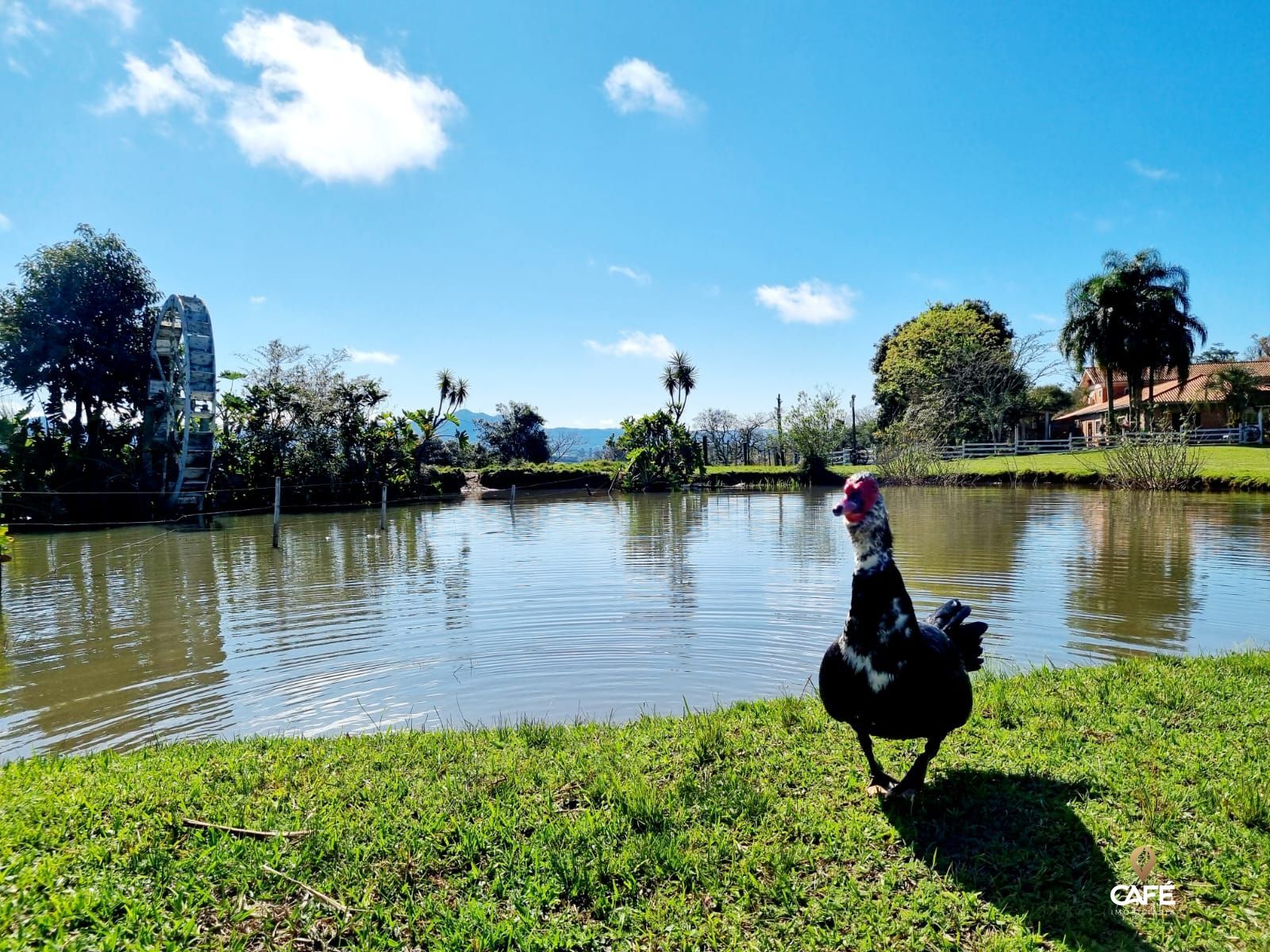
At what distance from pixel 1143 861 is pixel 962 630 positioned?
1.26 metres

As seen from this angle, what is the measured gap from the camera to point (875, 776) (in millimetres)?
3453

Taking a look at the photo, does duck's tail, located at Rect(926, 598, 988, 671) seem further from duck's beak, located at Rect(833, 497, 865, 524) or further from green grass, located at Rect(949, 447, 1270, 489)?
green grass, located at Rect(949, 447, 1270, 489)

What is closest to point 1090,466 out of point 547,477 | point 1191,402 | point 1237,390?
point 1191,402

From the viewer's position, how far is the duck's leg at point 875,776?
3408 mm

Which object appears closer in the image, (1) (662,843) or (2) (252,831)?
(1) (662,843)

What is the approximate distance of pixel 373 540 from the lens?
19.4 meters

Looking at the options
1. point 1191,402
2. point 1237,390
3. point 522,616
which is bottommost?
point 522,616

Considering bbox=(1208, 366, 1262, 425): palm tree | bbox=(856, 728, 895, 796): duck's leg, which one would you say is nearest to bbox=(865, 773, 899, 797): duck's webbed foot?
bbox=(856, 728, 895, 796): duck's leg

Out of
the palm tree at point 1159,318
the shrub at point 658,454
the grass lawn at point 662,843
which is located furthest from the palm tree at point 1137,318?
the grass lawn at point 662,843

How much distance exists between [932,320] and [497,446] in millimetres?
33840

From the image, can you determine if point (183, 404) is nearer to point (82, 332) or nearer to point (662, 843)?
point (82, 332)

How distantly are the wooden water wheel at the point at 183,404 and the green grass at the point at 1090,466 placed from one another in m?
33.6

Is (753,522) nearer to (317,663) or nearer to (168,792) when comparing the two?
(317,663)

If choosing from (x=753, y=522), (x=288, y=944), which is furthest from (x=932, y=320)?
(x=288, y=944)
